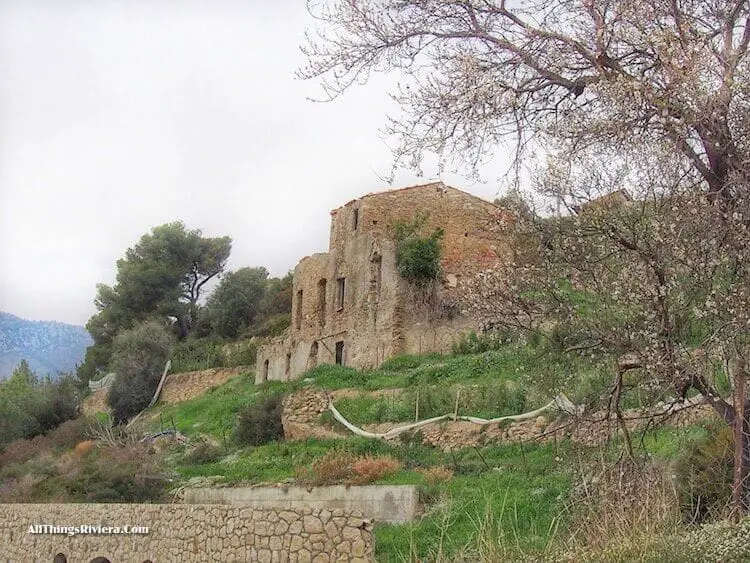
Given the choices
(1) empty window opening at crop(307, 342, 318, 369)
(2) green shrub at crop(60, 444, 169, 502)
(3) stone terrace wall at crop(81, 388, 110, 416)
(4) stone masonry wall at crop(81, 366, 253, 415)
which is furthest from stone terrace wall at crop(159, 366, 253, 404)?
(2) green shrub at crop(60, 444, 169, 502)

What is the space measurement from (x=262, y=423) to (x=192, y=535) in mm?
10887

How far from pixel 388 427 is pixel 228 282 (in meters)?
32.8

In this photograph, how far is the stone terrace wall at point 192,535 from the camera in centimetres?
955

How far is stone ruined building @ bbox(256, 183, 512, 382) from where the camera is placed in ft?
87.7

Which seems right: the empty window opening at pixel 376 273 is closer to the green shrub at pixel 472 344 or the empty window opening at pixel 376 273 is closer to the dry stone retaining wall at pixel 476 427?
the green shrub at pixel 472 344

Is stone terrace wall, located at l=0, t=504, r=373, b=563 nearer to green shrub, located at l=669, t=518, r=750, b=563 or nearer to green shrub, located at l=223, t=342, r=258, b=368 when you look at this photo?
green shrub, located at l=669, t=518, r=750, b=563

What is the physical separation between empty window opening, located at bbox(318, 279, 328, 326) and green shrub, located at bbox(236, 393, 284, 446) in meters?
8.90

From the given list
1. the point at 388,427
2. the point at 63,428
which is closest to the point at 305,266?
the point at 63,428

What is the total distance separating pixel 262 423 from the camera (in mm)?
21891

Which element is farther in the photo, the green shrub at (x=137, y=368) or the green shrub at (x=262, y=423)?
the green shrub at (x=137, y=368)

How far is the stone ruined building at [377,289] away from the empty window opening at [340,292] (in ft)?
0.12

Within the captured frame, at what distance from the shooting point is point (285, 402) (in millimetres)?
22031

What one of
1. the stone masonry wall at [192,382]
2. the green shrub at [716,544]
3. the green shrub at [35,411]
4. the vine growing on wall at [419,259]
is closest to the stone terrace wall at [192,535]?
the green shrub at [716,544]

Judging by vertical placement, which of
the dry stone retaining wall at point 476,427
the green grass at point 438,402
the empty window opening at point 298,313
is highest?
the empty window opening at point 298,313
